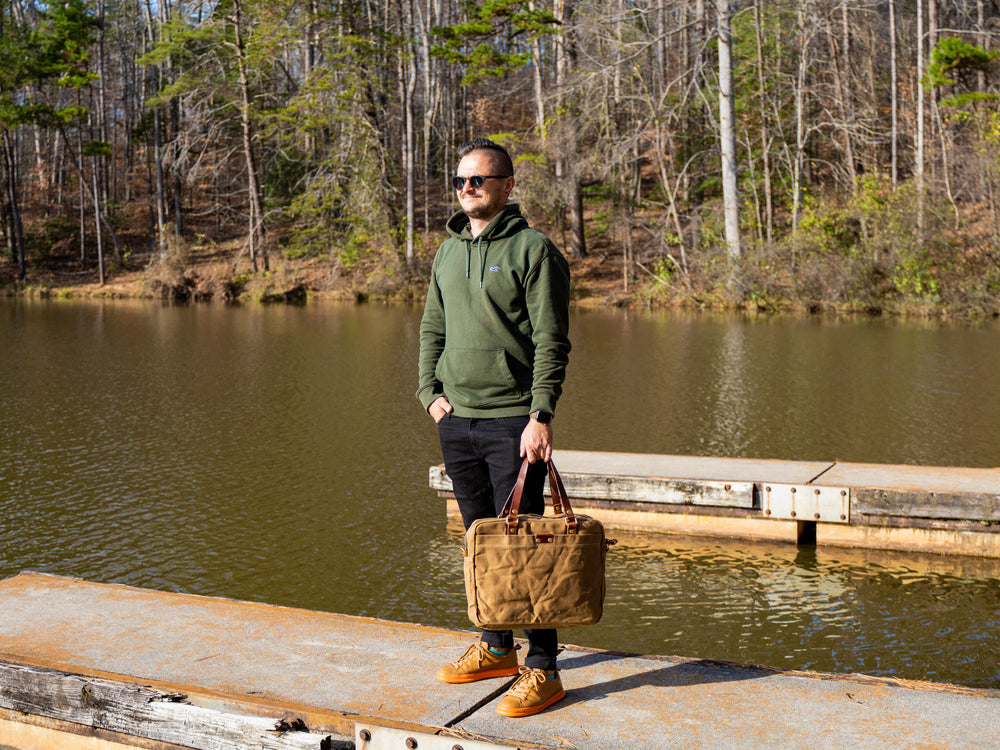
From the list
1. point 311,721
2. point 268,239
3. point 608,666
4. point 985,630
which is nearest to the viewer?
point 311,721

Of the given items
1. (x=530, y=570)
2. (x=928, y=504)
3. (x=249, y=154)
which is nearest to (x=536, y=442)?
(x=530, y=570)

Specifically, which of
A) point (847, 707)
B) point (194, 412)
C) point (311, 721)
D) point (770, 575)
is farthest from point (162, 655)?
point (194, 412)

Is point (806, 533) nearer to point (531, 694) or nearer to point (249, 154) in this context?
point (531, 694)

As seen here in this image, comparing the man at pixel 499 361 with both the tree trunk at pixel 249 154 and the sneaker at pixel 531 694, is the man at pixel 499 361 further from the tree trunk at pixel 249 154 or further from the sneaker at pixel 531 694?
the tree trunk at pixel 249 154

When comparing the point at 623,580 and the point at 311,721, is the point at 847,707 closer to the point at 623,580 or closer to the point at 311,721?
the point at 311,721

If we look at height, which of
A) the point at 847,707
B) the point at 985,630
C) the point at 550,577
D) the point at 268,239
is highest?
the point at 268,239

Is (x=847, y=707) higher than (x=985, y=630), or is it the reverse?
(x=847, y=707)

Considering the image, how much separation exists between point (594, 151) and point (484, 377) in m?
30.2

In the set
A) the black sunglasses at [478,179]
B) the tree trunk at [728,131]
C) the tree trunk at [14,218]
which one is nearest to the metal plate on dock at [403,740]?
the black sunglasses at [478,179]

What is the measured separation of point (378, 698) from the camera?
12.4ft

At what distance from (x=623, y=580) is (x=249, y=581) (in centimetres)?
257

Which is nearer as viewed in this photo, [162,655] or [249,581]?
[162,655]

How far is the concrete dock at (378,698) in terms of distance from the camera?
11.4 ft

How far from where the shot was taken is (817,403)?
13.8 meters
